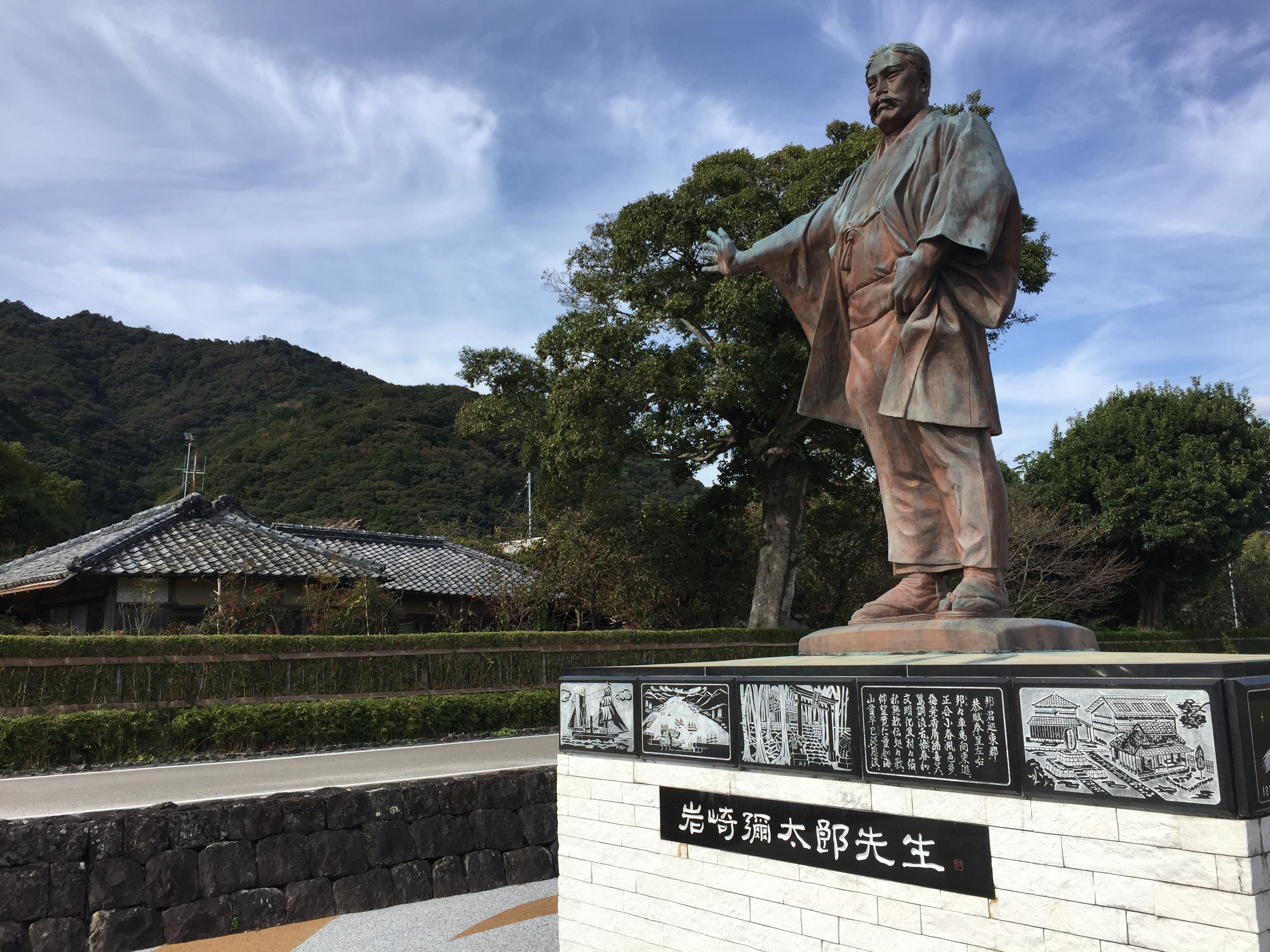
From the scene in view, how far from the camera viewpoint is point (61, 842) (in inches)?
190

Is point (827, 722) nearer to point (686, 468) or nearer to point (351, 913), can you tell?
point (351, 913)

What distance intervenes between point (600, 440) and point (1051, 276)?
26.2 feet

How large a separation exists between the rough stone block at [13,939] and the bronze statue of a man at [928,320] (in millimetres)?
4578

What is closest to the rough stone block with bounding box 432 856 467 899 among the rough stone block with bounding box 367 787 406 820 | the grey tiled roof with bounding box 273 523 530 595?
the rough stone block with bounding box 367 787 406 820

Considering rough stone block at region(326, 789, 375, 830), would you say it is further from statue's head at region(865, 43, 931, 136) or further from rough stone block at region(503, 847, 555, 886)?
statue's head at region(865, 43, 931, 136)

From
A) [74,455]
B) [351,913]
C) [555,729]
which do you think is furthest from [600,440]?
[74,455]

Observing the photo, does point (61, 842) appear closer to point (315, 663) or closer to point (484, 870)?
point (484, 870)

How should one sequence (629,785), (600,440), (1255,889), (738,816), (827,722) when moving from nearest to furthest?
(1255,889)
(827,722)
(738,816)
(629,785)
(600,440)

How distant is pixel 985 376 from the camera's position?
4.31m

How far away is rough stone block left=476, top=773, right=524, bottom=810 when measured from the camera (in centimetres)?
624

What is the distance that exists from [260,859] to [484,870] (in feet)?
4.79

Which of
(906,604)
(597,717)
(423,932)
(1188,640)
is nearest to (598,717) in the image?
(597,717)

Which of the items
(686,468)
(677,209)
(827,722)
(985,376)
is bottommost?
(827,722)

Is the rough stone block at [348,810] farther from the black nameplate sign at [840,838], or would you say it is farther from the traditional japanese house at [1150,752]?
the traditional japanese house at [1150,752]
